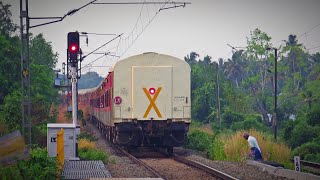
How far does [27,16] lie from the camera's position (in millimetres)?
23094

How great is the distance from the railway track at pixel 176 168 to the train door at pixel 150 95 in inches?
68.5

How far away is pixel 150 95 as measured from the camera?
23719 mm

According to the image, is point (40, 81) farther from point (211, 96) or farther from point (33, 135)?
point (33, 135)

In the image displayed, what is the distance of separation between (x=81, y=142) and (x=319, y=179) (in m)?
14.8

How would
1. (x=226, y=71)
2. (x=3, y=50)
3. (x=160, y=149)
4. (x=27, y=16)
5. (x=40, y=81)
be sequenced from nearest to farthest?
(x=27, y=16) → (x=160, y=149) → (x=3, y=50) → (x=40, y=81) → (x=226, y=71)

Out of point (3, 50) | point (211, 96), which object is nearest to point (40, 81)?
point (3, 50)

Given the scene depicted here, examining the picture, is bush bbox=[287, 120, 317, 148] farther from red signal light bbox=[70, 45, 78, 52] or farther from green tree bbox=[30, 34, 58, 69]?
green tree bbox=[30, 34, 58, 69]

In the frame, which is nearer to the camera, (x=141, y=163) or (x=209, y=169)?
(x=209, y=169)

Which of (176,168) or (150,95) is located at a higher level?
(150,95)

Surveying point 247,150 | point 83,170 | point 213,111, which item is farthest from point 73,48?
point 213,111

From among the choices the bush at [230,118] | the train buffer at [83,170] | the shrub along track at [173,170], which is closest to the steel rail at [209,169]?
the shrub along track at [173,170]

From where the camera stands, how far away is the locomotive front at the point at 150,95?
77.7ft

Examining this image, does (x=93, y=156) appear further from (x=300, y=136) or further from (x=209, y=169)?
(x=300, y=136)

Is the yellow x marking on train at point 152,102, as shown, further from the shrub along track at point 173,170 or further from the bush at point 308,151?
the bush at point 308,151
